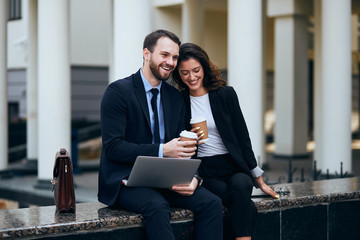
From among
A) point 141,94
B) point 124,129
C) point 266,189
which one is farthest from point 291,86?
point 124,129

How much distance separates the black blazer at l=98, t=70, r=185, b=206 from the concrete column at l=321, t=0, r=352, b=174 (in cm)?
778

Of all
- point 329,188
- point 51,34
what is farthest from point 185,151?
point 51,34

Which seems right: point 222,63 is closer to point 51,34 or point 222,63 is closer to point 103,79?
point 103,79

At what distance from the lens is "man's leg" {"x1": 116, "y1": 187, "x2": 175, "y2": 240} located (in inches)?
159

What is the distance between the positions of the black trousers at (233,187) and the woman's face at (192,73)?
627 mm

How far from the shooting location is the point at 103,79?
24984mm

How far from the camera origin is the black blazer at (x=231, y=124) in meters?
4.76

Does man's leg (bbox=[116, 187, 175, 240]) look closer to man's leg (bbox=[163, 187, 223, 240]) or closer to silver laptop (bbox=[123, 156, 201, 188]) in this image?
silver laptop (bbox=[123, 156, 201, 188])

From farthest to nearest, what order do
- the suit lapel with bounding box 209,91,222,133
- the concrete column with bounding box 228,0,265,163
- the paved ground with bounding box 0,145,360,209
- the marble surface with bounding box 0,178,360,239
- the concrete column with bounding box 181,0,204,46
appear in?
the concrete column with bounding box 181,0,204,46, the paved ground with bounding box 0,145,360,209, the concrete column with bounding box 228,0,265,163, the suit lapel with bounding box 209,91,222,133, the marble surface with bounding box 0,178,360,239

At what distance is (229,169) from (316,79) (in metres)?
11.6

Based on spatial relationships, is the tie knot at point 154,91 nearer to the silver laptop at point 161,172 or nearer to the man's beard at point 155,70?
the man's beard at point 155,70

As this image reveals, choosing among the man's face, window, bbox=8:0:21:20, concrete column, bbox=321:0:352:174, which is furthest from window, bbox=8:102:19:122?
the man's face

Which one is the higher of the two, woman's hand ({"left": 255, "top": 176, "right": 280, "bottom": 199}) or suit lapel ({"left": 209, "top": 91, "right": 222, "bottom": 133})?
suit lapel ({"left": 209, "top": 91, "right": 222, "bottom": 133})

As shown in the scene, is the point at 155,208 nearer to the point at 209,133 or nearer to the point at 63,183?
the point at 63,183
